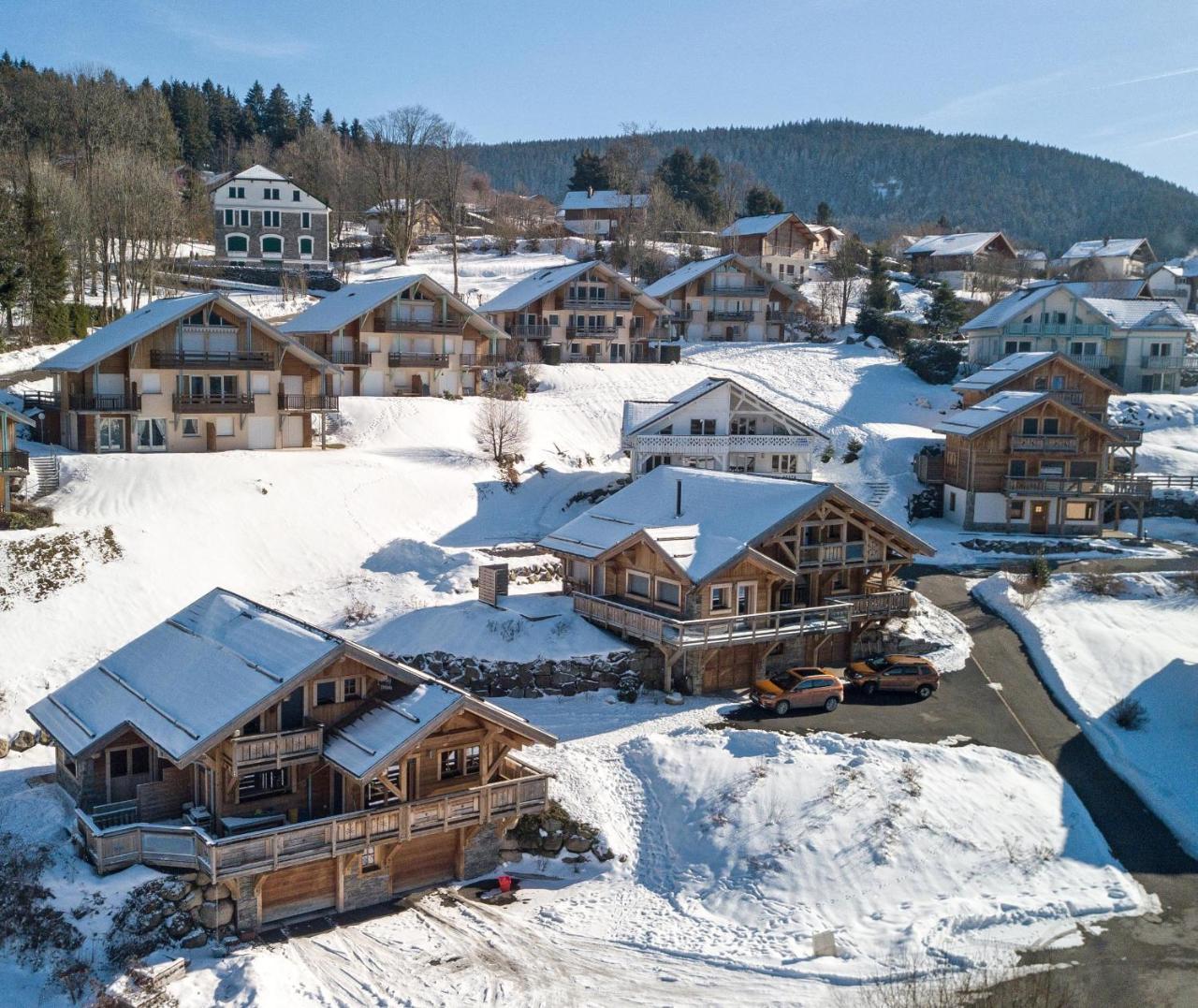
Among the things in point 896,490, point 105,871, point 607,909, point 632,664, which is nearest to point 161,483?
point 632,664

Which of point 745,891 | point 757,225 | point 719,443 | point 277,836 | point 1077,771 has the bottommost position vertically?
point 745,891

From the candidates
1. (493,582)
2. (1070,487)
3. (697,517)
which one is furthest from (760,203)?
(493,582)

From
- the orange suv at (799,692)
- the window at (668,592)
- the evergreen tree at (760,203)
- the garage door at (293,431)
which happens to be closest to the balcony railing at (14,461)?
the garage door at (293,431)

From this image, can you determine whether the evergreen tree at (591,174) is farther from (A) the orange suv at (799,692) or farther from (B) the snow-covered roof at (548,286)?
(A) the orange suv at (799,692)

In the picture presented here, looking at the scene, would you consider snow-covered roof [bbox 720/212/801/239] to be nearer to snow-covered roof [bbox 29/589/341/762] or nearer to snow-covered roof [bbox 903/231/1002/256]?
snow-covered roof [bbox 903/231/1002/256]

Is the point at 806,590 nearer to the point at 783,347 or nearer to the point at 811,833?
the point at 811,833

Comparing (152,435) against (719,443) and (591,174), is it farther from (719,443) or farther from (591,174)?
(591,174)
